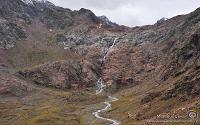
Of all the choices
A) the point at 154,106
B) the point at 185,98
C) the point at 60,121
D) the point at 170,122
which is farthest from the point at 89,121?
the point at 170,122

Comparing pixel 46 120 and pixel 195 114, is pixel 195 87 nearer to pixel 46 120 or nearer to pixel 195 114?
pixel 195 114

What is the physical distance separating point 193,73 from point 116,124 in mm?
49129

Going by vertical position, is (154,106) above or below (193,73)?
below

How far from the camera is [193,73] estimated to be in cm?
18412

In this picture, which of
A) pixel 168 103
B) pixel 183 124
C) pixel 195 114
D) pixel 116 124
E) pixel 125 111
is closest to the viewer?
pixel 183 124

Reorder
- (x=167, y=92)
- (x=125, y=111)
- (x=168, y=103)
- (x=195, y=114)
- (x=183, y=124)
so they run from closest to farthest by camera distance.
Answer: (x=183, y=124), (x=195, y=114), (x=168, y=103), (x=167, y=92), (x=125, y=111)

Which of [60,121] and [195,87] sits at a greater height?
[195,87]

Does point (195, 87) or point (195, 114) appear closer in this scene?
point (195, 114)

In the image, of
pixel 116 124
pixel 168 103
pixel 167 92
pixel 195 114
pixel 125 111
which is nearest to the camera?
pixel 195 114

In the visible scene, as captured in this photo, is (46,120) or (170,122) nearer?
(170,122)

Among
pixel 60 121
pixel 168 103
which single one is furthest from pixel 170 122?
pixel 60 121

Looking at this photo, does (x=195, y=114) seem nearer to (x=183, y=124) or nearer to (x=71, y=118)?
(x=183, y=124)

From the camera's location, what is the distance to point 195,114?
348ft

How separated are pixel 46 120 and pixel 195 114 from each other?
312 ft
